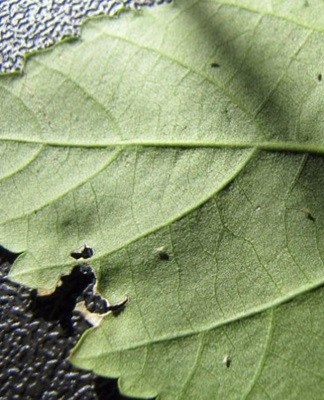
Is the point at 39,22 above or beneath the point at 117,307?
above

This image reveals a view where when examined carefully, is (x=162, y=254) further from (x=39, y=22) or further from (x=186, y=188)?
(x=39, y=22)

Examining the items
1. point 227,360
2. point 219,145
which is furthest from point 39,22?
point 227,360

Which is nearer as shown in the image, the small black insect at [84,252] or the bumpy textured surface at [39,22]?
the small black insect at [84,252]

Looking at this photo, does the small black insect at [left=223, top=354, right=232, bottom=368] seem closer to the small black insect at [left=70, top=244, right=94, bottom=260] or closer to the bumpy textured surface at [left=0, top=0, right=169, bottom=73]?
the small black insect at [left=70, top=244, right=94, bottom=260]

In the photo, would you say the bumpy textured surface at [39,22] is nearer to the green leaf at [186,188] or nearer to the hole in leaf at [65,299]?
the green leaf at [186,188]

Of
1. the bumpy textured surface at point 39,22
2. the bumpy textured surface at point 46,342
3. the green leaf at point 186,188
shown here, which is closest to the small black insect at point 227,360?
the green leaf at point 186,188
